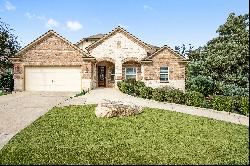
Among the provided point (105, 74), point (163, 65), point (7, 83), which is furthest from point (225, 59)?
point (7, 83)

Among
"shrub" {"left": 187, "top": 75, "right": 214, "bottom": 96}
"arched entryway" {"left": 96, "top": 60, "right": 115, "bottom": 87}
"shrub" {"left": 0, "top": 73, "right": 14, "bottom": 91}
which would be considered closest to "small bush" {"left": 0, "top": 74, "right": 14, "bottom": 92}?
"shrub" {"left": 0, "top": 73, "right": 14, "bottom": 91}

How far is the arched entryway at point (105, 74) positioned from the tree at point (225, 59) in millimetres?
9973

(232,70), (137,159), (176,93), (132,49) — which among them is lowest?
(137,159)

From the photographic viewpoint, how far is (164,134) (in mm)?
10430

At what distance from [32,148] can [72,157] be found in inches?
61.4

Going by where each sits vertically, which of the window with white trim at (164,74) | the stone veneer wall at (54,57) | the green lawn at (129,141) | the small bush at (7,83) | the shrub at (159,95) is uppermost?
the stone veneer wall at (54,57)

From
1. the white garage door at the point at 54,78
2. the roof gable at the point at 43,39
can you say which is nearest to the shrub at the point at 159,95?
the roof gable at the point at 43,39

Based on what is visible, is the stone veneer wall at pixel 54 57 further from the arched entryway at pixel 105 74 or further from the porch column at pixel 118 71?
the arched entryway at pixel 105 74

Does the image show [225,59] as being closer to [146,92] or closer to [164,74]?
[146,92]

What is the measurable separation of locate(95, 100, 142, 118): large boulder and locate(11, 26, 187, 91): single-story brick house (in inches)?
631

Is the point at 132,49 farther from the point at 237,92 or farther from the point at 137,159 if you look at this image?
the point at 137,159

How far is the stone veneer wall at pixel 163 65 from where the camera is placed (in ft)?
104

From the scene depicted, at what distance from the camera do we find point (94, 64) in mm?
32125

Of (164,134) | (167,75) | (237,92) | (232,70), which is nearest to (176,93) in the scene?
(237,92)
